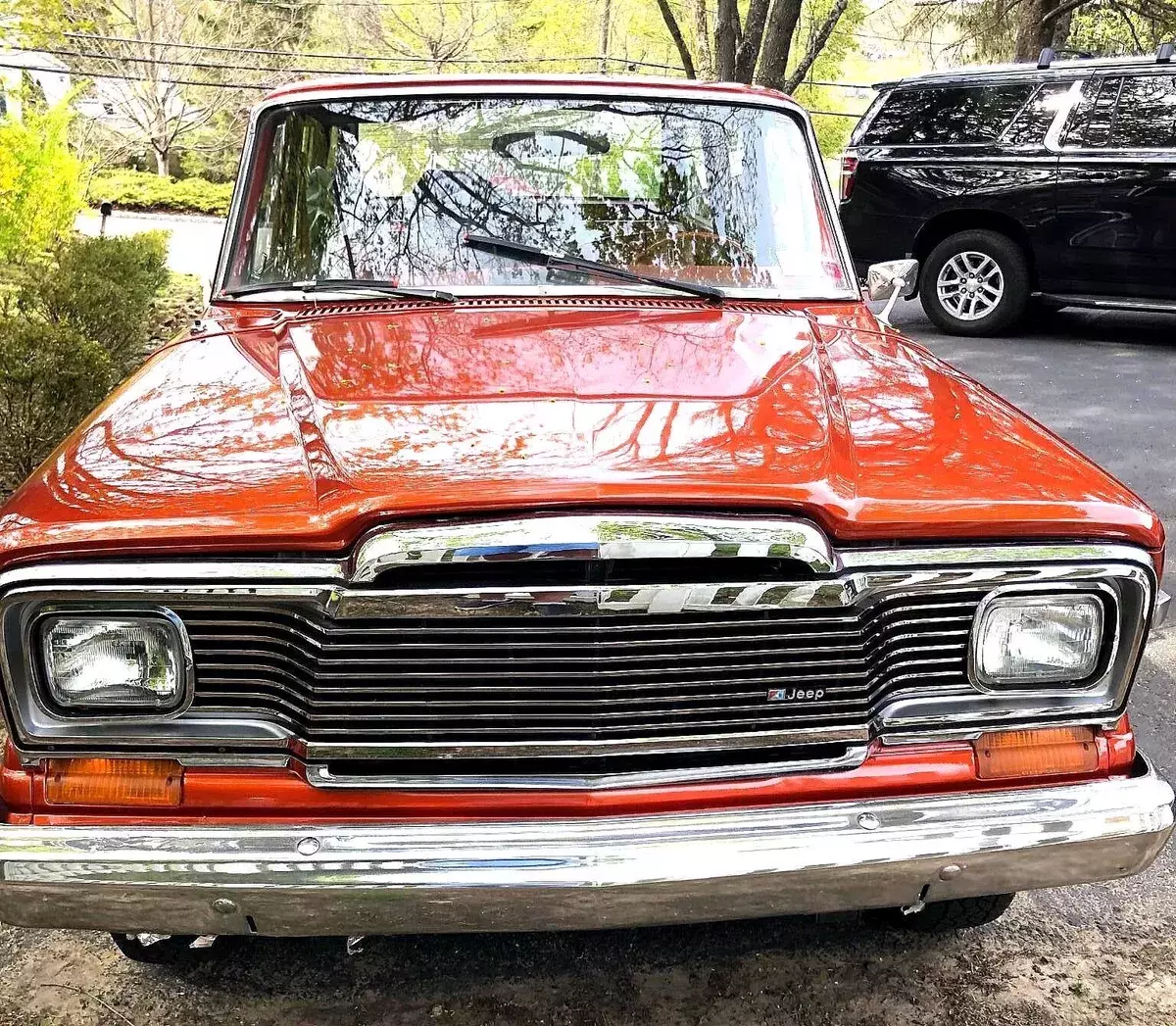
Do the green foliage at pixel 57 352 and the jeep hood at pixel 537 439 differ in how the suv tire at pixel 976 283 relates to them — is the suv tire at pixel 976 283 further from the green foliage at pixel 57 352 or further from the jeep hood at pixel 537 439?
the jeep hood at pixel 537 439

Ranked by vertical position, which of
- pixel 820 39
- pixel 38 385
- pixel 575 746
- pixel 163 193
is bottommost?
pixel 575 746

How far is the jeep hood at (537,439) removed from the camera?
1.76 m

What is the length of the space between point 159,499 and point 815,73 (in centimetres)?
2972

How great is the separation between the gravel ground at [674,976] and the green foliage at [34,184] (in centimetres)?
533

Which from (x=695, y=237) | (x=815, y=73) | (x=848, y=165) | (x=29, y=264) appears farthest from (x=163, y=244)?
(x=815, y=73)

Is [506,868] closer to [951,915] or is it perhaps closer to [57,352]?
[951,915]

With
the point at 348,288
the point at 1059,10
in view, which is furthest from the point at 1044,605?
the point at 1059,10

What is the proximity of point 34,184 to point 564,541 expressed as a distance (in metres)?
8.92

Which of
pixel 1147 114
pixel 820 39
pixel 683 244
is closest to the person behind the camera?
pixel 683 244

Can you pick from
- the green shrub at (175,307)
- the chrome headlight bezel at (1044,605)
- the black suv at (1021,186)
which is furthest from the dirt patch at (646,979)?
the black suv at (1021,186)

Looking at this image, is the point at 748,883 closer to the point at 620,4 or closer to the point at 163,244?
the point at 163,244

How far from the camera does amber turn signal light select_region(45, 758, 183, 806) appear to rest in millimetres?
1860

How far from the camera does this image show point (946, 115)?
8.81 m

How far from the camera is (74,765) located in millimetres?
1875
